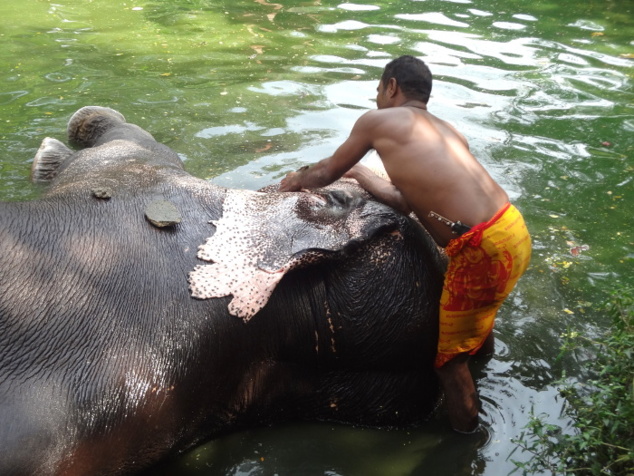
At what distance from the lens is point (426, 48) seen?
897cm

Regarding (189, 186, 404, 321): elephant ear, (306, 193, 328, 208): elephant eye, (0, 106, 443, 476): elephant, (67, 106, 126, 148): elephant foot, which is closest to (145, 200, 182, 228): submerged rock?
(0, 106, 443, 476): elephant

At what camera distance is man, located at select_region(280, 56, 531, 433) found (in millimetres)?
3307

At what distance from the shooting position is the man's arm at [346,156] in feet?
11.8

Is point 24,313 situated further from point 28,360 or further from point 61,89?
point 61,89

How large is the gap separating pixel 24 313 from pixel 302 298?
1206mm

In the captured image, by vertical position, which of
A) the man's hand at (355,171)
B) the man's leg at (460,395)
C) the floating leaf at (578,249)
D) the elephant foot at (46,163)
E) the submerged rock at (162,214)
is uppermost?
the submerged rock at (162,214)

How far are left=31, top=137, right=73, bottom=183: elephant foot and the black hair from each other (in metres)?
2.65

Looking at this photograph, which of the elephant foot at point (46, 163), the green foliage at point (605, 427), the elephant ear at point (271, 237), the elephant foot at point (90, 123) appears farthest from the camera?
the elephant foot at point (90, 123)

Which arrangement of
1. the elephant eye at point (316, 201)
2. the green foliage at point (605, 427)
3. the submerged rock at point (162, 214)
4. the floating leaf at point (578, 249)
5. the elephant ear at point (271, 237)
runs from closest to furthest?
the green foliage at point (605, 427)
the elephant ear at point (271, 237)
the submerged rock at point (162, 214)
the elephant eye at point (316, 201)
the floating leaf at point (578, 249)

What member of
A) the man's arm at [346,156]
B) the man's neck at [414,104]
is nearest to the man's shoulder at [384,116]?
the man's arm at [346,156]

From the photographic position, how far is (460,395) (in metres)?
3.38

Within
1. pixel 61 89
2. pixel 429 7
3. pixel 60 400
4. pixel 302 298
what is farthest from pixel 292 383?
pixel 429 7

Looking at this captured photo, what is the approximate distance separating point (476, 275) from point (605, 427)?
2.86ft

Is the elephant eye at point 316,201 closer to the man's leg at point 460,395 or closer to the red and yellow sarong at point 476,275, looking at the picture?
the red and yellow sarong at point 476,275
